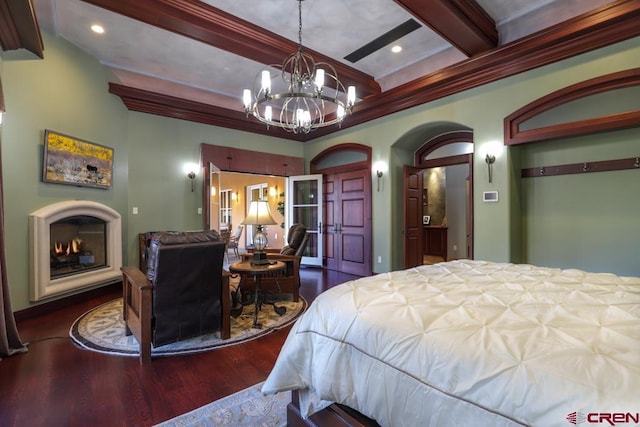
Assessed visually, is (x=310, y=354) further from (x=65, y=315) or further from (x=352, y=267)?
(x=352, y=267)

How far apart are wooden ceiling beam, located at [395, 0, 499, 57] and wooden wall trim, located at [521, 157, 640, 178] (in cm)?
171

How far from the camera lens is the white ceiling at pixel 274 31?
11.1ft

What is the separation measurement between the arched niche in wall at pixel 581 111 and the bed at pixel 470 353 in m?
2.33

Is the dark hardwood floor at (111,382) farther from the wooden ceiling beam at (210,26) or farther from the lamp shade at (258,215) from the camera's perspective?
the wooden ceiling beam at (210,26)

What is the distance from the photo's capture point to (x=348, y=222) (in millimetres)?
6332

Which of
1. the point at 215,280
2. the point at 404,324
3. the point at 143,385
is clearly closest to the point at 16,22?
the point at 215,280

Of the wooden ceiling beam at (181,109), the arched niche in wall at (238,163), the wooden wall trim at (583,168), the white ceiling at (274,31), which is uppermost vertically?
the white ceiling at (274,31)

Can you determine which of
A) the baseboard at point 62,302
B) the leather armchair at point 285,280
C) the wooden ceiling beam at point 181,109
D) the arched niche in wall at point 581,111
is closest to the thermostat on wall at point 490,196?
the arched niche in wall at point 581,111

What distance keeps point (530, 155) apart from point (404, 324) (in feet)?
13.1

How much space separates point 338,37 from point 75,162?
154 inches

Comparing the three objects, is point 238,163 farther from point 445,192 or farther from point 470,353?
point 470,353

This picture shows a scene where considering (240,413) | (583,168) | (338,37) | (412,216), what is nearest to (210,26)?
(338,37)

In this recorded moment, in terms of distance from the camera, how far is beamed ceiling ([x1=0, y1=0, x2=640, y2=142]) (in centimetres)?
310

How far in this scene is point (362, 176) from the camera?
6008 millimetres
